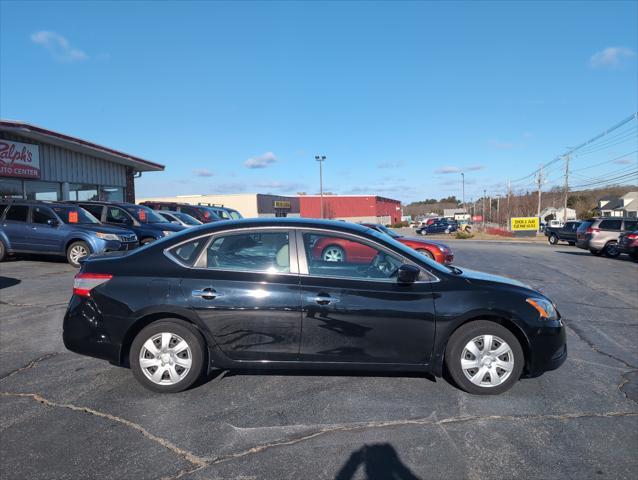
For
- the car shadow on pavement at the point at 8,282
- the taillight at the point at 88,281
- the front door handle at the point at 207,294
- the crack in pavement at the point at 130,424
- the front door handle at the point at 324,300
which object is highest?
the taillight at the point at 88,281

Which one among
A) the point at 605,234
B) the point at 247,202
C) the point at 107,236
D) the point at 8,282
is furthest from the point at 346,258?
the point at 247,202

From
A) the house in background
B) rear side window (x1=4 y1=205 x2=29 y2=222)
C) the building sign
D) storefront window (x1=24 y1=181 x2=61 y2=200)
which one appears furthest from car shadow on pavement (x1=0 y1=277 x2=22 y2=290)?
the house in background

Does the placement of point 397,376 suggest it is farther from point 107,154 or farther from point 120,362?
point 107,154

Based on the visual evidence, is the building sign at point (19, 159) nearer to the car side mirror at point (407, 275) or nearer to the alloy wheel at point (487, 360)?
the car side mirror at point (407, 275)

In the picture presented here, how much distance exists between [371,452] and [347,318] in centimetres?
113

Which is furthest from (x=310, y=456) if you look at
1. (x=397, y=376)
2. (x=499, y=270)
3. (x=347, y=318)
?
(x=499, y=270)

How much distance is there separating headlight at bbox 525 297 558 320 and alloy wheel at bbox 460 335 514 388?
452 mm

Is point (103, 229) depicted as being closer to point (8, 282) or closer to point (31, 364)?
point (8, 282)

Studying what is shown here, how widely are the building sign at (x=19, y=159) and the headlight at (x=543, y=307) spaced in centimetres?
1883

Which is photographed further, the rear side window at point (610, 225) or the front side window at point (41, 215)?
the rear side window at point (610, 225)

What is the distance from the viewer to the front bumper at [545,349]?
3.96 m

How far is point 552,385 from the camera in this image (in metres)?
4.23

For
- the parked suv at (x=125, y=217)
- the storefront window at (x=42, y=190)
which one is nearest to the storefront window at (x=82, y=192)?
the storefront window at (x=42, y=190)

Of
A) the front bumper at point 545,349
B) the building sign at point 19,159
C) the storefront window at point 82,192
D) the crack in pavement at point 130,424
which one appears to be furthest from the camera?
the storefront window at point 82,192
